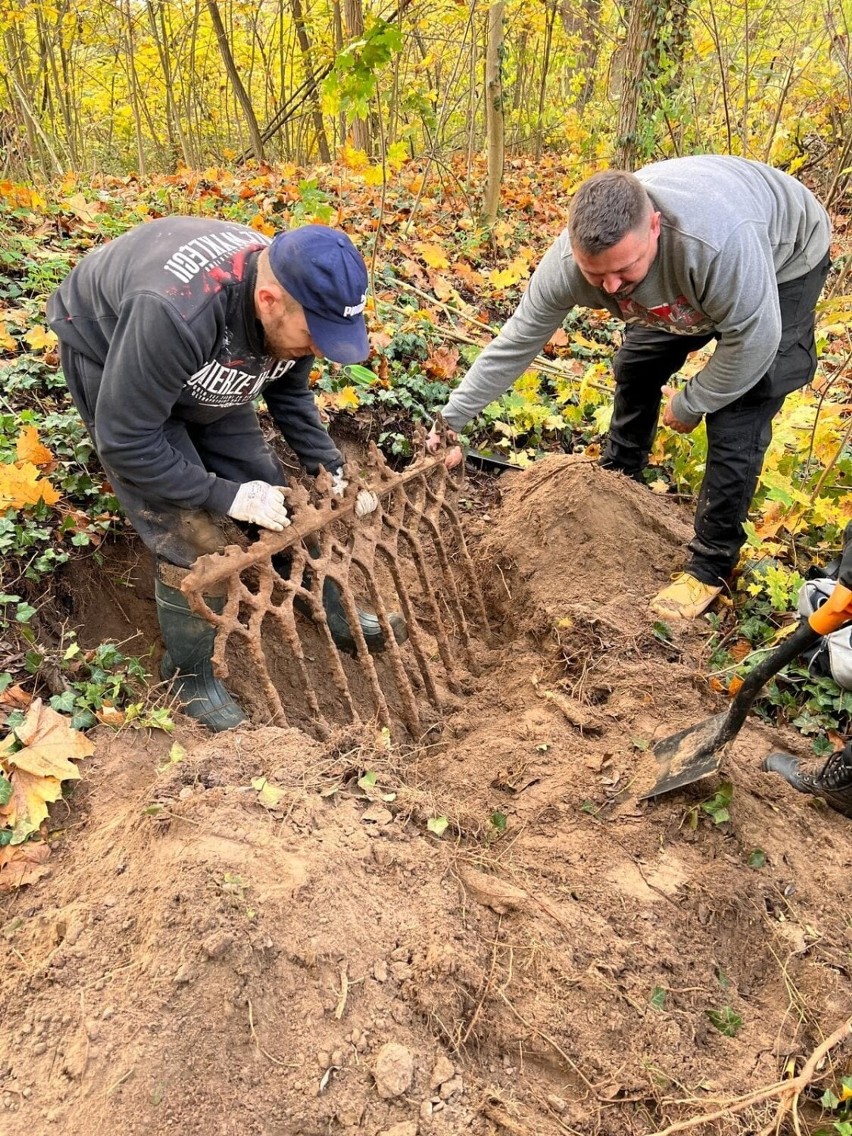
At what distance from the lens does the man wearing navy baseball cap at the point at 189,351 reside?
2146mm

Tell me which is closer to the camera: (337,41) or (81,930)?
(81,930)

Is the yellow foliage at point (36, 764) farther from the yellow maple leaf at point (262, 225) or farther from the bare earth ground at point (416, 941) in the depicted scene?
the yellow maple leaf at point (262, 225)

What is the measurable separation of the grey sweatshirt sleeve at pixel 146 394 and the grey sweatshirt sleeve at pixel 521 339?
1419mm

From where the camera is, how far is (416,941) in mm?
1720

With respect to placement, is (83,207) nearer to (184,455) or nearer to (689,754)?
(184,455)

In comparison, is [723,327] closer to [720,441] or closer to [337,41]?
[720,441]

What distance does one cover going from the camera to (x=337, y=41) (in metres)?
8.09

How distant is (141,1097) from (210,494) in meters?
1.70

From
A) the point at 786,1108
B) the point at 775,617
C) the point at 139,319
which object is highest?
the point at 139,319

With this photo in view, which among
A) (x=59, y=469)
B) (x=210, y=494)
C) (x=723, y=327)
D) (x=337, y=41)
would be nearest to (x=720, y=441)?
(x=723, y=327)

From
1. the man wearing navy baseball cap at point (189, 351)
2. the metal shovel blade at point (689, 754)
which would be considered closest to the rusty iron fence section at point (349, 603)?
the man wearing navy baseball cap at point (189, 351)

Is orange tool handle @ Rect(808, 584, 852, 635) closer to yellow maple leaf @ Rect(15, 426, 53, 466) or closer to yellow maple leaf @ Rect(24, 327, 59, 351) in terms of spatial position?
yellow maple leaf @ Rect(15, 426, 53, 466)

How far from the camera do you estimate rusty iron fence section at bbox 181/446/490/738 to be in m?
2.41

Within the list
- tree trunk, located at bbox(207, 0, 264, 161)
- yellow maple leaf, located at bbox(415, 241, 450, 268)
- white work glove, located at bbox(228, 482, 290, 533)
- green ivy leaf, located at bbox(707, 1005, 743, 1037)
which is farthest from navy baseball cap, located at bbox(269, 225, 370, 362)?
tree trunk, located at bbox(207, 0, 264, 161)
